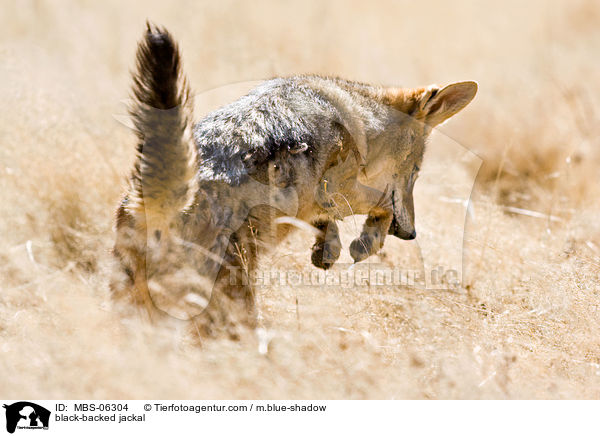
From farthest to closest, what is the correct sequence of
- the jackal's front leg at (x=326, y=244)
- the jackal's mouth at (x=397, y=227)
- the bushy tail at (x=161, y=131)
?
the jackal's mouth at (x=397, y=227)
the jackal's front leg at (x=326, y=244)
the bushy tail at (x=161, y=131)

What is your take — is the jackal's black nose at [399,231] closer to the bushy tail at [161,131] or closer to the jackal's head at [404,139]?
the jackal's head at [404,139]

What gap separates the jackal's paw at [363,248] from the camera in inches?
189

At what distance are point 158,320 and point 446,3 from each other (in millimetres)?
10415

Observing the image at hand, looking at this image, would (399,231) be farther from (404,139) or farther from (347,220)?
(404,139)

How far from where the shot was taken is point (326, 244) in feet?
15.0

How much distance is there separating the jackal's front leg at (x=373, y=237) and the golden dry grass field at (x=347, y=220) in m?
0.29

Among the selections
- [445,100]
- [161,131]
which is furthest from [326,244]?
[161,131]

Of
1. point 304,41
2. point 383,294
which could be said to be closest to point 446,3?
point 304,41

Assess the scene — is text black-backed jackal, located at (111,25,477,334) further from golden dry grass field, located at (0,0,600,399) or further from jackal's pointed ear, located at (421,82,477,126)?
golden dry grass field, located at (0,0,600,399)

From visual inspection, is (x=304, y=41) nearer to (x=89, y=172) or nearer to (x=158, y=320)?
(x=89, y=172)
